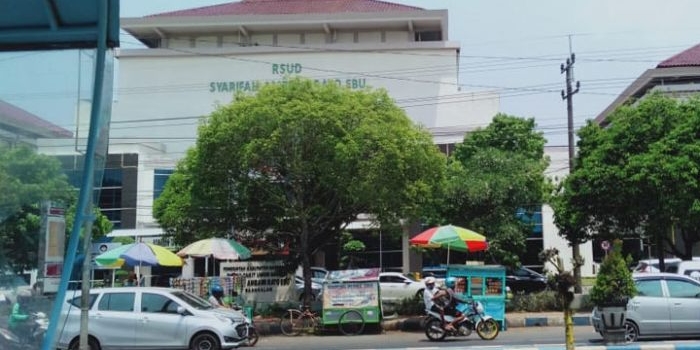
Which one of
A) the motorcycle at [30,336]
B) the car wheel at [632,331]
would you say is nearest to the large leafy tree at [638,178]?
the car wheel at [632,331]

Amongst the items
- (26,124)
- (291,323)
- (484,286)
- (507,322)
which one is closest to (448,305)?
(484,286)

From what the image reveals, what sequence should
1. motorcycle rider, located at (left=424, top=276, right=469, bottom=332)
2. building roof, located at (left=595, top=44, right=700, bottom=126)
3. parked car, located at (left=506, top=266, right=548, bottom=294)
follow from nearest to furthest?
1. motorcycle rider, located at (left=424, top=276, right=469, bottom=332)
2. parked car, located at (left=506, top=266, right=548, bottom=294)
3. building roof, located at (left=595, top=44, right=700, bottom=126)

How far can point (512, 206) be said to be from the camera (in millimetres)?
30297

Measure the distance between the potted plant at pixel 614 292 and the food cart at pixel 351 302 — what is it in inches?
268

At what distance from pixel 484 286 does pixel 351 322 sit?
366 centimetres

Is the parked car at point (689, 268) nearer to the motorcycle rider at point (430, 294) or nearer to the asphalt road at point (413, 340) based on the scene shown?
the asphalt road at point (413, 340)

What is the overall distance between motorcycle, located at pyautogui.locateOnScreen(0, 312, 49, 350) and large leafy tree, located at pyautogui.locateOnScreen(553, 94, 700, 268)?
21294 mm

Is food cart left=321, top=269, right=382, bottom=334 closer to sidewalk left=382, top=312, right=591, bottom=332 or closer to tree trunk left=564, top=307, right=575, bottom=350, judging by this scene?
sidewalk left=382, top=312, right=591, bottom=332

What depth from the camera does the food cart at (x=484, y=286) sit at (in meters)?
19.0

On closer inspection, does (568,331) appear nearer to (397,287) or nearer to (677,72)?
(397,287)

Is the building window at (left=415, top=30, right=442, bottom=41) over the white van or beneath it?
over

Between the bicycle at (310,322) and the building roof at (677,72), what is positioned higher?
the building roof at (677,72)

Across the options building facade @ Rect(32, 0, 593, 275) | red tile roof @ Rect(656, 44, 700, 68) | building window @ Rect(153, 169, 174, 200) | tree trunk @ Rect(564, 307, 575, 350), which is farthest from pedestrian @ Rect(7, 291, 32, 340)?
red tile roof @ Rect(656, 44, 700, 68)

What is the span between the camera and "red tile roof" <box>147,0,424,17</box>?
66.3 meters
